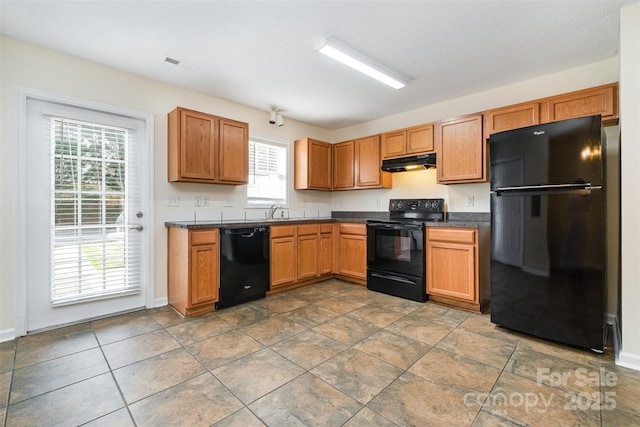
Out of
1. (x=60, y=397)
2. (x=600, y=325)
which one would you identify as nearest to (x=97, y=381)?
(x=60, y=397)

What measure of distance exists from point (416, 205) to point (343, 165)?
1.36 m

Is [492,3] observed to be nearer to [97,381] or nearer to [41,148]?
[97,381]

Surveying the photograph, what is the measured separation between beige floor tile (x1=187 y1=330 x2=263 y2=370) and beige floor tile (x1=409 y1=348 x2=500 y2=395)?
4.05 ft

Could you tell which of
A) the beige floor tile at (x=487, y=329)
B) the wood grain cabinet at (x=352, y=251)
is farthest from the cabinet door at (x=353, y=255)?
the beige floor tile at (x=487, y=329)

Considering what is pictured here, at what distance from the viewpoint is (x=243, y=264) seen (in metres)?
3.34

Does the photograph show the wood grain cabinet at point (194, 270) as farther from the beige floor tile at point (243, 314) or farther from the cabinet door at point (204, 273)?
the beige floor tile at point (243, 314)

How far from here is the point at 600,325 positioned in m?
2.15

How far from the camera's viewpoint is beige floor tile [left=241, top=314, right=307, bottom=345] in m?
2.46

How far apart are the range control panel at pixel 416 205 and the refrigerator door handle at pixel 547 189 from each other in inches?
47.3

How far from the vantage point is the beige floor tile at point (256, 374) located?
1.75m

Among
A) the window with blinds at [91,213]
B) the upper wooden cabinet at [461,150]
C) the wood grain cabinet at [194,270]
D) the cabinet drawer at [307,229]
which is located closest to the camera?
the window with blinds at [91,213]

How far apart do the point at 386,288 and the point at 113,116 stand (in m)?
3.65

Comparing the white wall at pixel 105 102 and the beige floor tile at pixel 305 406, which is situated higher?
the white wall at pixel 105 102

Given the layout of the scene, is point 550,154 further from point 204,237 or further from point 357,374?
point 204,237
